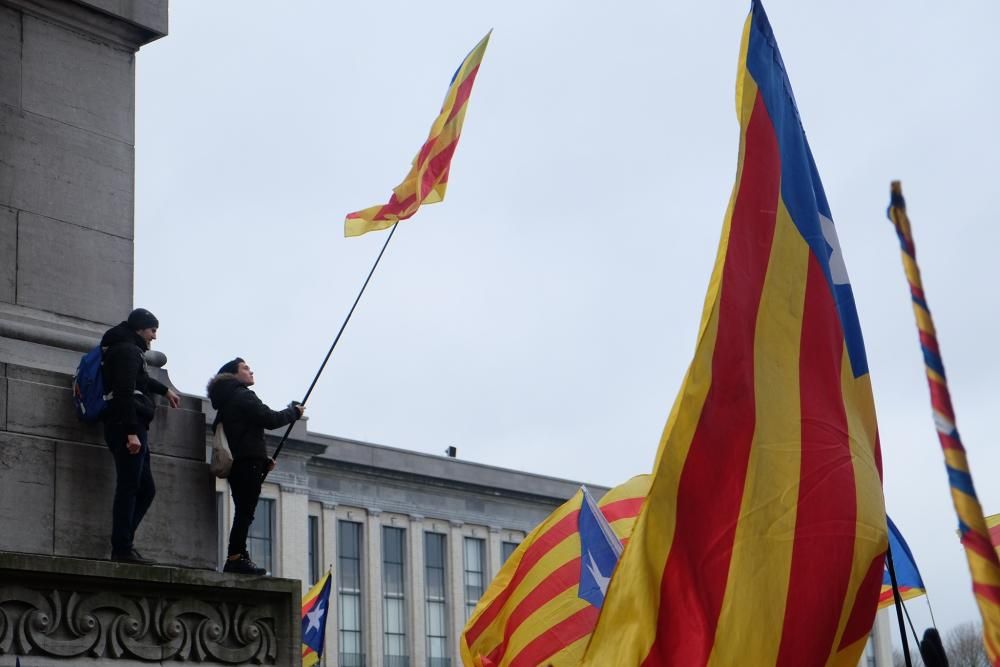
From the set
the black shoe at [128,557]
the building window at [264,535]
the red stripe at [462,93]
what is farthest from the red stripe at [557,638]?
the building window at [264,535]

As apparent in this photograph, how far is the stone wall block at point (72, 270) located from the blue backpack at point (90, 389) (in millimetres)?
639

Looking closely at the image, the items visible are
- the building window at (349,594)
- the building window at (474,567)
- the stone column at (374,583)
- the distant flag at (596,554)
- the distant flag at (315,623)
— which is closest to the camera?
the distant flag at (596,554)

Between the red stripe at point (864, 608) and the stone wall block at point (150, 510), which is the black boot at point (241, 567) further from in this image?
the red stripe at point (864, 608)

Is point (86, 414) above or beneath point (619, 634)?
above

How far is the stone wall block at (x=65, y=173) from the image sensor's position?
10.2 meters

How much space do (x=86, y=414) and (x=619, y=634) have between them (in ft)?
12.0

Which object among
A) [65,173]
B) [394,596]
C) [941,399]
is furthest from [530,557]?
[394,596]

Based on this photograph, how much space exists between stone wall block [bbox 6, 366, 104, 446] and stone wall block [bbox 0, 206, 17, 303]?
61 centimetres

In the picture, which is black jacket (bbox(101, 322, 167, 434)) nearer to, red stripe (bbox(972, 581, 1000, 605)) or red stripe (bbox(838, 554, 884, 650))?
red stripe (bbox(838, 554, 884, 650))

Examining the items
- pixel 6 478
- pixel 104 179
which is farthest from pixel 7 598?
pixel 104 179

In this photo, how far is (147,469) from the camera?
9664 mm

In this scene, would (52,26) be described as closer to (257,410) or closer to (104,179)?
(104,179)

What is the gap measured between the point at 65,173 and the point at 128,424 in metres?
2.02

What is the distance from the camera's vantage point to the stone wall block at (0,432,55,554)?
9.07m
